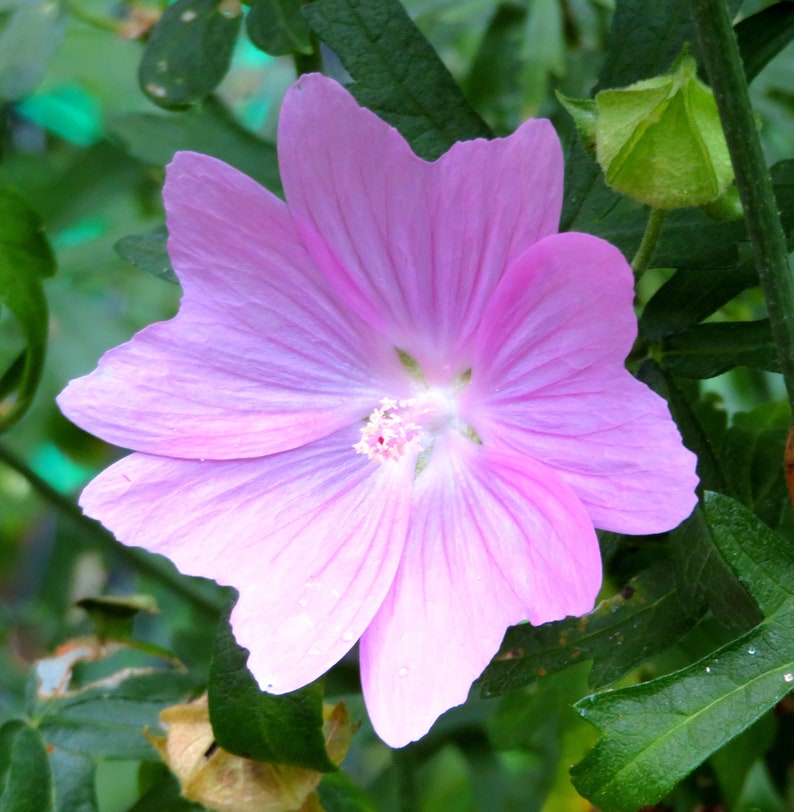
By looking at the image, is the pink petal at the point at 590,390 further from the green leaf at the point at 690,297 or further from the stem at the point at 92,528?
the stem at the point at 92,528

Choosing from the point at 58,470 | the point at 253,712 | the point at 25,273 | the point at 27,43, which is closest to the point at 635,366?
the point at 253,712

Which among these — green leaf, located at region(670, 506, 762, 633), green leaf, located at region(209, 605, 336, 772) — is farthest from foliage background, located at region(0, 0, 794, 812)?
green leaf, located at region(209, 605, 336, 772)

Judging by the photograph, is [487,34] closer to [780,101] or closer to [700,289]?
[780,101]

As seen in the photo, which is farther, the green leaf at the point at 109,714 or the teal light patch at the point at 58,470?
the teal light patch at the point at 58,470

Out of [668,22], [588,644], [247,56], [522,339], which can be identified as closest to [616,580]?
[588,644]

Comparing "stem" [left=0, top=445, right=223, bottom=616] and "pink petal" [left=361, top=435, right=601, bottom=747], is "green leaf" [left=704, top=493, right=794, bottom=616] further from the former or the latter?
"stem" [left=0, top=445, right=223, bottom=616]

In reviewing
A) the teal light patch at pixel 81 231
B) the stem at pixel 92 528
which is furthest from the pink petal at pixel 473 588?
the teal light patch at pixel 81 231
